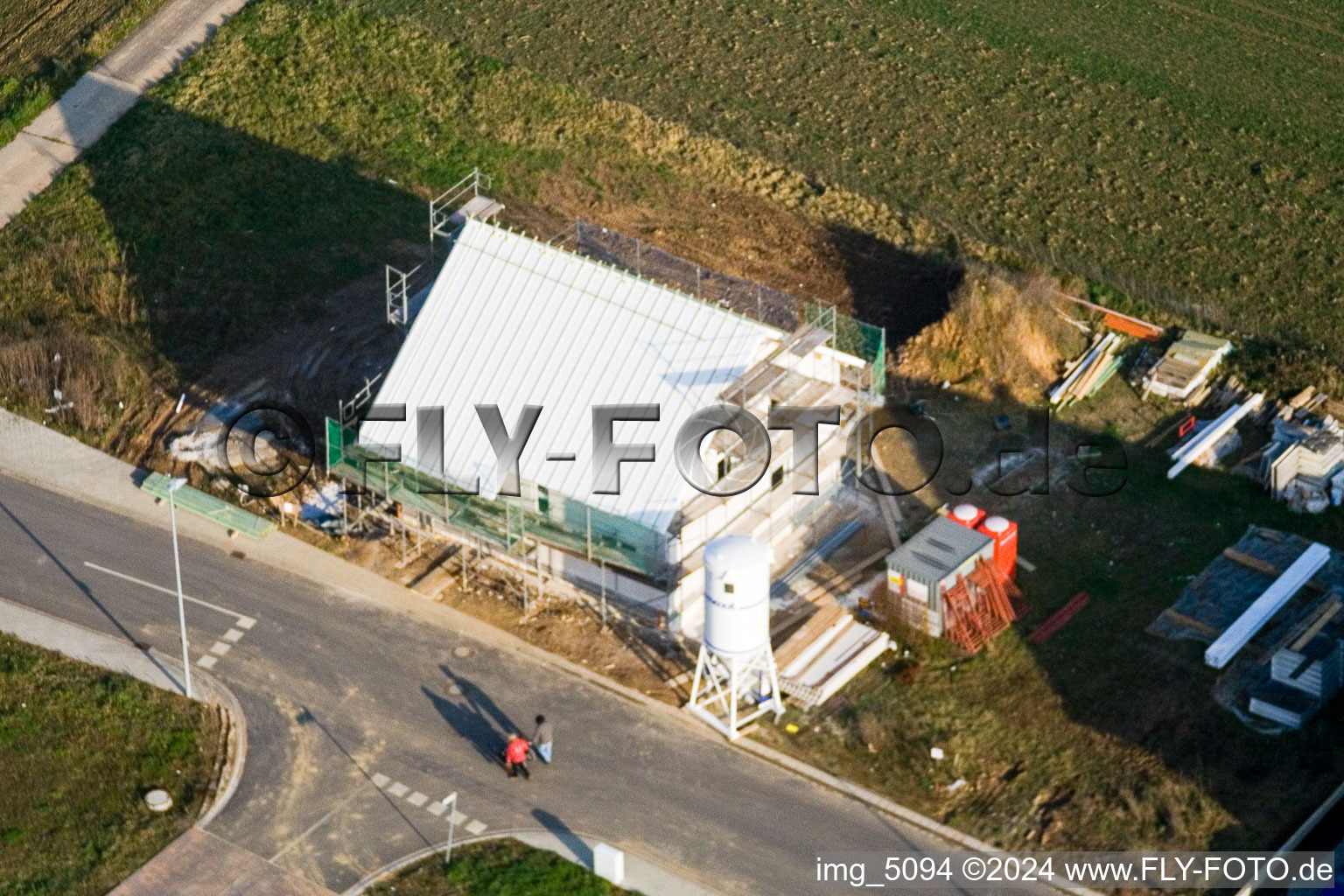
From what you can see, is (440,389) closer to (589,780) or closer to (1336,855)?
(589,780)

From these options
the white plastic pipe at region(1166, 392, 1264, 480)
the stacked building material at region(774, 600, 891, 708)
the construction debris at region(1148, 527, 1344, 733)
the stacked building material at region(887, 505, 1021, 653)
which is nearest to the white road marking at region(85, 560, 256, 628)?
the stacked building material at region(774, 600, 891, 708)

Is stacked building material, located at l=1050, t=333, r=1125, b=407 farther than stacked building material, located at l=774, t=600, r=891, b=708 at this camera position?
Yes

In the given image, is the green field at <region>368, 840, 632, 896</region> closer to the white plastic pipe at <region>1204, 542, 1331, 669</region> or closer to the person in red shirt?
the person in red shirt

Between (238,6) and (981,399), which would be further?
(238,6)

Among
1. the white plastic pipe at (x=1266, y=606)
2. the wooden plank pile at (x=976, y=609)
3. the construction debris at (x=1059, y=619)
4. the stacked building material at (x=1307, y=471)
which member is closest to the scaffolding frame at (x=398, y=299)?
the wooden plank pile at (x=976, y=609)

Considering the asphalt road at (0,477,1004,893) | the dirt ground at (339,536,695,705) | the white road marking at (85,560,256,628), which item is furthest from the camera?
the white road marking at (85,560,256,628)

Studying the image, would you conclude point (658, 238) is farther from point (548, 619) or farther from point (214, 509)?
point (548, 619)

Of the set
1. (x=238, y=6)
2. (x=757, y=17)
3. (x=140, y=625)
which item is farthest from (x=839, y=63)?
(x=140, y=625)

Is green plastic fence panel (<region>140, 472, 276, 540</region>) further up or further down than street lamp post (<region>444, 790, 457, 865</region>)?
further down
